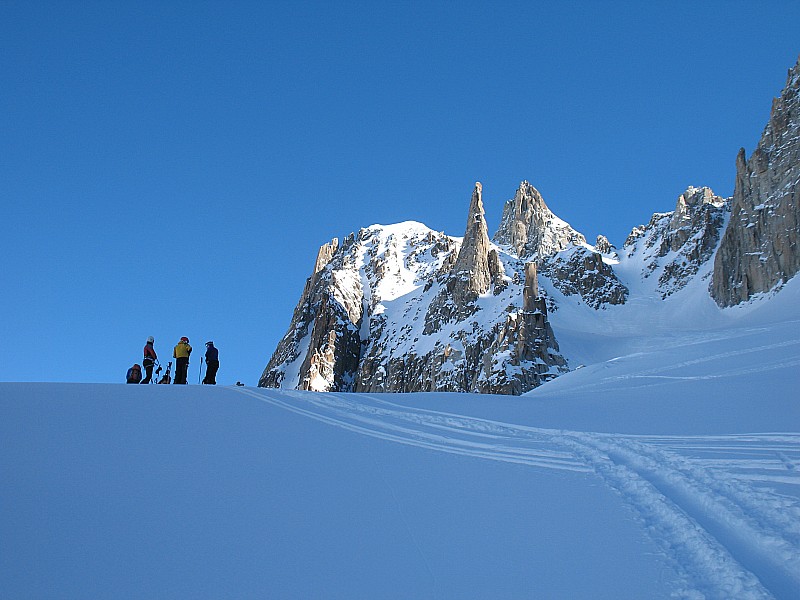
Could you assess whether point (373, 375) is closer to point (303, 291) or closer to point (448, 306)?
point (448, 306)

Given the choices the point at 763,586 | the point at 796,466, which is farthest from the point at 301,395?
the point at 763,586

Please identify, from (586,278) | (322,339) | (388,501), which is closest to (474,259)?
(586,278)

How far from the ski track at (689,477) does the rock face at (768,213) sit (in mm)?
75872

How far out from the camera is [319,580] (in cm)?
→ 416

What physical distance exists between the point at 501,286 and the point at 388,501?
103882 mm

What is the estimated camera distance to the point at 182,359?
17.9 metres

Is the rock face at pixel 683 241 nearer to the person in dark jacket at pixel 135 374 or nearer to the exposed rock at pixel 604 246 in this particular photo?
the exposed rock at pixel 604 246

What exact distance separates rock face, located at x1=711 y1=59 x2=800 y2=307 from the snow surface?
74.6m

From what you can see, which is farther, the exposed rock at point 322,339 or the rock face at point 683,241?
the exposed rock at point 322,339

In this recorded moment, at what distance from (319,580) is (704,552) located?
2.91m

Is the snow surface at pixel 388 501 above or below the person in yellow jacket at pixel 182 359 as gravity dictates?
below

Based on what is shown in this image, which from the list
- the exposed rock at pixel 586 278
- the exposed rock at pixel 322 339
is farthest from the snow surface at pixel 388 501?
the exposed rock at pixel 586 278

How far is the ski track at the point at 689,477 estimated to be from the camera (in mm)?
4426

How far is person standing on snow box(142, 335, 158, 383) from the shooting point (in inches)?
692
